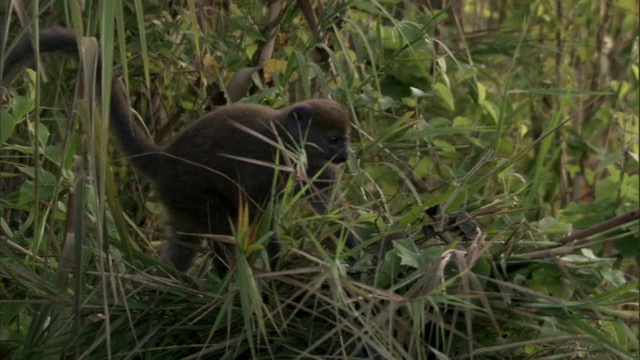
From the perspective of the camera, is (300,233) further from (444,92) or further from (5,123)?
(444,92)

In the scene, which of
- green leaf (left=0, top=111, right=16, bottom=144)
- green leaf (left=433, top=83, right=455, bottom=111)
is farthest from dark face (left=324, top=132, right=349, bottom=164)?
green leaf (left=0, top=111, right=16, bottom=144)

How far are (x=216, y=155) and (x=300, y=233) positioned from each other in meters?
0.65

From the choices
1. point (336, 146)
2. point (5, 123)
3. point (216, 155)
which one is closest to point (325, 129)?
point (336, 146)

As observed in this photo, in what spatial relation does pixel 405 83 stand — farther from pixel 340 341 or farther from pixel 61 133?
pixel 340 341

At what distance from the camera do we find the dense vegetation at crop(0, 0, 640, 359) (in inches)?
122

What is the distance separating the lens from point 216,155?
3943 mm

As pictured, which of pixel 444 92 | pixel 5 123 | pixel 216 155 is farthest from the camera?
pixel 444 92

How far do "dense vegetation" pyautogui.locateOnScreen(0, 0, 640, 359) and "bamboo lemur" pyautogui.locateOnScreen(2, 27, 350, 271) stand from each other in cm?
14

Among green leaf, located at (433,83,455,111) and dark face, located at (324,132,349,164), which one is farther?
green leaf, located at (433,83,455,111)

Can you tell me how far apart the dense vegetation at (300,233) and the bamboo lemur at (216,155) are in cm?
14

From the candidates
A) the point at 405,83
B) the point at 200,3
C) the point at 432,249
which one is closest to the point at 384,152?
the point at 405,83

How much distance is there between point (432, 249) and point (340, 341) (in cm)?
34

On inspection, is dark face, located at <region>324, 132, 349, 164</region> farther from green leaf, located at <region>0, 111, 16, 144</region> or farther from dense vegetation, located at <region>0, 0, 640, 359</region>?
green leaf, located at <region>0, 111, 16, 144</region>

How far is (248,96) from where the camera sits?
4434 mm
